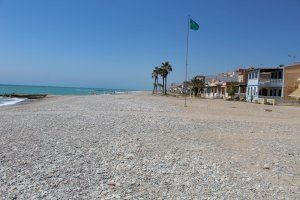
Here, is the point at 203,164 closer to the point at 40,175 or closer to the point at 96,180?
the point at 96,180

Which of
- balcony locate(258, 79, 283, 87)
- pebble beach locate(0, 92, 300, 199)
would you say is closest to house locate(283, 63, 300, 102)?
balcony locate(258, 79, 283, 87)

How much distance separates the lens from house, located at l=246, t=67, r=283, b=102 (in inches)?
2308

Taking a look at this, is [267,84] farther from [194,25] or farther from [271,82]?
[194,25]

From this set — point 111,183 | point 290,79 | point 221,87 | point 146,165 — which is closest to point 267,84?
point 290,79

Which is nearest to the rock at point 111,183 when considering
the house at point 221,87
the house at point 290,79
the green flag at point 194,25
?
the green flag at point 194,25

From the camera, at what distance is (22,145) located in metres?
13.1

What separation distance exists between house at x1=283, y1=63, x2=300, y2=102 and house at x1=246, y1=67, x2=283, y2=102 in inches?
34.5

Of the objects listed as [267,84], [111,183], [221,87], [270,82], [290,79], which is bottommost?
[111,183]

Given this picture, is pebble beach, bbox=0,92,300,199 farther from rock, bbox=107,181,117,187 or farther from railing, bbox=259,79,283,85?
railing, bbox=259,79,283,85

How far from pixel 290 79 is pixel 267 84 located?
3473 mm

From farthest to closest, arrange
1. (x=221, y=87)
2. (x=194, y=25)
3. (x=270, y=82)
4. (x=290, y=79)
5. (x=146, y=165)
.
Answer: (x=221, y=87)
(x=270, y=82)
(x=290, y=79)
(x=194, y=25)
(x=146, y=165)

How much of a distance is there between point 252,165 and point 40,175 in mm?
5190

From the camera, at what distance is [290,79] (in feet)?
187

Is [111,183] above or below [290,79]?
below
